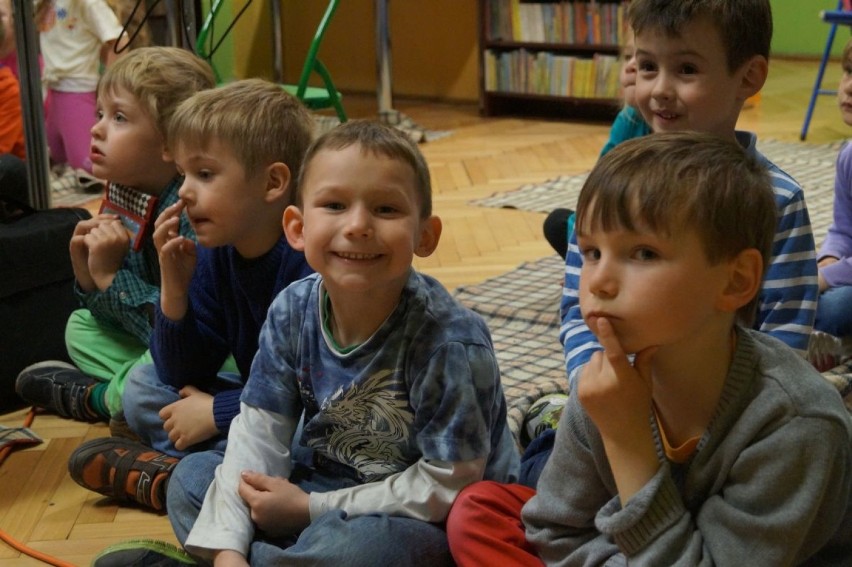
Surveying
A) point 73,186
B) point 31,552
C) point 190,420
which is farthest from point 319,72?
point 31,552

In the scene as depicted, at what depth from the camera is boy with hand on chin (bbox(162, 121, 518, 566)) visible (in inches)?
46.2

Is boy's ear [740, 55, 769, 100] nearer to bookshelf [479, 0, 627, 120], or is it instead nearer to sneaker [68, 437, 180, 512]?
sneaker [68, 437, 180, 512]

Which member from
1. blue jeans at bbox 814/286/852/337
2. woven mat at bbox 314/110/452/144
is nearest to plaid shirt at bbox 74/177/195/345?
blue jeans at bbox 814/286/852/337

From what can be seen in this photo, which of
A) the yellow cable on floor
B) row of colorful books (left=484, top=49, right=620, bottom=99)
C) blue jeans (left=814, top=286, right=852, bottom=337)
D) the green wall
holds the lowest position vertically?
the green wall

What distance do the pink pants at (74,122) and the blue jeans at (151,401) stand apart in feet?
7.31

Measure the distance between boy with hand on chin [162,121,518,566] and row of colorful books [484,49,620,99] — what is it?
3501mm

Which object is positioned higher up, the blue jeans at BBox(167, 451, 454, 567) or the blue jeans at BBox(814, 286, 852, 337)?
the blue jeans at BBox(167, 451, 454, 567)

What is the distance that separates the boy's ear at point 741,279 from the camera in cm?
97

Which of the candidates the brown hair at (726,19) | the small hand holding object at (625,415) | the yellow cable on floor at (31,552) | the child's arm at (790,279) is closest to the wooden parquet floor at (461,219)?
the yellow cable on floor at (31,552)

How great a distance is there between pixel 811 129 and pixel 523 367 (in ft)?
9.59

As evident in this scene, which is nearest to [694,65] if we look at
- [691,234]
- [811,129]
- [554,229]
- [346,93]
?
[691,234]

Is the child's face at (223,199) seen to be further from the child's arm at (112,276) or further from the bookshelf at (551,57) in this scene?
the bookshelf at (551,57)

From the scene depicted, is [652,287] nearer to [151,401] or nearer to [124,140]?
[151,401]

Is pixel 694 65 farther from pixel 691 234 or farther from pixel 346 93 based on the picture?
pixel 346 93
